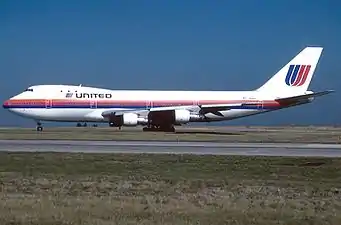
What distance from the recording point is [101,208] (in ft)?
39.7

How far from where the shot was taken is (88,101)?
59906 millimetres

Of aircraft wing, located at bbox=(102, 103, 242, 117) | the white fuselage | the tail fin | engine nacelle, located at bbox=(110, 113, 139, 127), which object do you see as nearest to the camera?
engine nacelle, located at bbox=(110, 113, 139, 127)

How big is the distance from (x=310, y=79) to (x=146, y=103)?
742 inches

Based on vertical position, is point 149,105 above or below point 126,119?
above

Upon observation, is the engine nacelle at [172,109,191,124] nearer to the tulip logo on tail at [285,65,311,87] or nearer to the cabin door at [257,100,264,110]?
the cabin door at [257,100,264,110]

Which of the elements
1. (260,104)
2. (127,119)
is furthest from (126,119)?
(260,104)

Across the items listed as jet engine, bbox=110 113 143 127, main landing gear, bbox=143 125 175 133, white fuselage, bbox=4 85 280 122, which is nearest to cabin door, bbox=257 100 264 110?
white fuselage, bbox=4 85 280 122

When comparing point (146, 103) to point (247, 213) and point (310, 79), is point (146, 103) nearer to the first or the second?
point (310, 79)

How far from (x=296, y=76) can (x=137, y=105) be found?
59.6 feet

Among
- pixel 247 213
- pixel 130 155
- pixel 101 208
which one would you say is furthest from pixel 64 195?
pixel 130 155

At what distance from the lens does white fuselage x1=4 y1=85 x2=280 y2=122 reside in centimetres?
6000

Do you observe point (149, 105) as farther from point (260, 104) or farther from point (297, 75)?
point (297, 75)

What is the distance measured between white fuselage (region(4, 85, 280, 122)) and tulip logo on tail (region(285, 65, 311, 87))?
728 cm

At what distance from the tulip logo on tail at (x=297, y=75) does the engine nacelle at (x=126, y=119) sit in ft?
61.6
